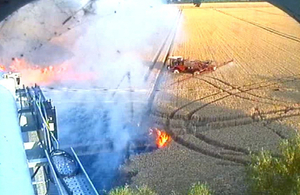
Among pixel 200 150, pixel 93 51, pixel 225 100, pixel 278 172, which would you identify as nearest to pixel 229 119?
pixel 225 100

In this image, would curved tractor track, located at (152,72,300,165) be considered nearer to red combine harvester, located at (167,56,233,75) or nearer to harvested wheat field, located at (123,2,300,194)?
harvested wheat field, located at (123,2,300,194)

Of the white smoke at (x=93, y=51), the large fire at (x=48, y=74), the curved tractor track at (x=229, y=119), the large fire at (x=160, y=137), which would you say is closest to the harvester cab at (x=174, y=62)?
the white smoke at (x=93, y=51)

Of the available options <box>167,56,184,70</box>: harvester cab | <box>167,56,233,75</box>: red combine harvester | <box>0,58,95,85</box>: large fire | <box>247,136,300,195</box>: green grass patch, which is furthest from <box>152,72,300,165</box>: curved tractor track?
<box>0,58,95,85</box>: large fire

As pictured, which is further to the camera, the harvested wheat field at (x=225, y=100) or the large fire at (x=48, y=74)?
the large fire at (x=48, y=74)

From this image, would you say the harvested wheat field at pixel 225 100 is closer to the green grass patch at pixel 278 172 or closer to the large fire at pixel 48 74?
the green grass patch at pixel 278 172

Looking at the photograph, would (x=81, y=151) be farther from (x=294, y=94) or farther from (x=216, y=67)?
(x=216, y=67)

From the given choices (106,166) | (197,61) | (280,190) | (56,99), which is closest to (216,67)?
(197,61)
